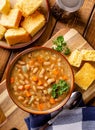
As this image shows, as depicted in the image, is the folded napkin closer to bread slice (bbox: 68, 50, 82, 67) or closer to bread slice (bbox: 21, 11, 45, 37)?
bread slice (bbox: 68, 50, 82, 67)

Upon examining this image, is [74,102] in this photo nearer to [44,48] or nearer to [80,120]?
[80,120]

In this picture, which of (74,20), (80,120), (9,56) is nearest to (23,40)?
(9,56)

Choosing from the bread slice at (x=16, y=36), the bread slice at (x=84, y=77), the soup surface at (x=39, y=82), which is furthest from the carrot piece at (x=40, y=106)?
the bread slice at (x=16, y=36)

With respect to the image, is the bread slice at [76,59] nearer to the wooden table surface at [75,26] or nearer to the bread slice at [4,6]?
the wooden table surface at [75,26]

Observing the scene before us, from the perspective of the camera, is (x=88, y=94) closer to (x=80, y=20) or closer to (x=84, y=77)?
(x=84, y=77)

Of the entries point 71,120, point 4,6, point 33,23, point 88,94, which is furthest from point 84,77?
point 4,6

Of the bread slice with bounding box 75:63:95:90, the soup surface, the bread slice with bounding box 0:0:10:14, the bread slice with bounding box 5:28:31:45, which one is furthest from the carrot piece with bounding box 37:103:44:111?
the bread slice with bounding box 0:0:10:14
